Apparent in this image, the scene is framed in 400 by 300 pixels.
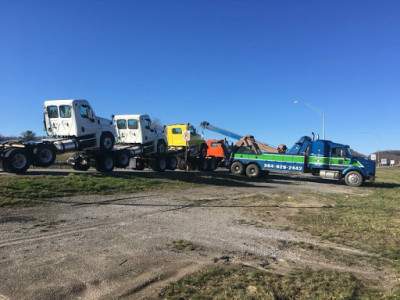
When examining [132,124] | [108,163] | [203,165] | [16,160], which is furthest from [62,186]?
[203,165]

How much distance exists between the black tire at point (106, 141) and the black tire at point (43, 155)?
3.43 meters

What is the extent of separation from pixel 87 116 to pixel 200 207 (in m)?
9.66

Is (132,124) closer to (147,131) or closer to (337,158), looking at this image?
(147,131)

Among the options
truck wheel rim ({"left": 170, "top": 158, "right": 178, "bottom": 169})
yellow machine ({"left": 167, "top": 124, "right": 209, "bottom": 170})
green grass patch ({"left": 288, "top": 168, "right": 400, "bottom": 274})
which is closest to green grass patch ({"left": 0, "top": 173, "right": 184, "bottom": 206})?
green grass patch ({"left": 288, "top": 168, "right": 400, "bottom": 274})

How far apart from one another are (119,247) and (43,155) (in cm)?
1034

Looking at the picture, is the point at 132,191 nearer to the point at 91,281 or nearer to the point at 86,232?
the point at 86,232

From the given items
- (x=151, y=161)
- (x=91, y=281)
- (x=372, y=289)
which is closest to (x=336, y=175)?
(x=151, y=161)

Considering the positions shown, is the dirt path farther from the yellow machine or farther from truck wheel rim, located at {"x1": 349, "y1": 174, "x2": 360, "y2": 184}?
truck wheel rim, located at {"x1": 349, "y1": 174, "x2": 360, "y2": 184}

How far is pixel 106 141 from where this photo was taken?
18156 millimetres

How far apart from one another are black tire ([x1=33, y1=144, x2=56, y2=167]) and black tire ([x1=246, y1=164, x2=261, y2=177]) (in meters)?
13.9

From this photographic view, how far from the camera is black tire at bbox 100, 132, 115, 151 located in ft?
58.5

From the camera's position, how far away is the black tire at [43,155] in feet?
45.8

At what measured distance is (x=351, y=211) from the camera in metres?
10.2

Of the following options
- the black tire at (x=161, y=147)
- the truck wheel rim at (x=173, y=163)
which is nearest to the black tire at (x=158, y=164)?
the black tire at (x=161, y=147)
